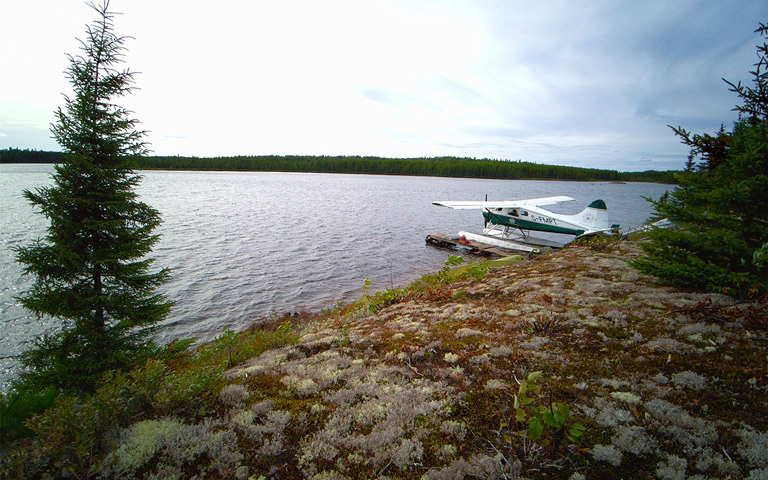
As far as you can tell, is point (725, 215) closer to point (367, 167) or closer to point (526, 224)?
point (526, 224)

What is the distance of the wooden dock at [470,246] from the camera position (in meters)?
25.0

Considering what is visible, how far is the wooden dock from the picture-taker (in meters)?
25.0

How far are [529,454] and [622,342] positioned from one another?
329 centimetres

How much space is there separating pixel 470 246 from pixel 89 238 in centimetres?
2375

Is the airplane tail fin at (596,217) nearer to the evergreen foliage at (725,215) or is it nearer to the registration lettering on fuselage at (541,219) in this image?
the registration lettering on fuselage at (541,219)

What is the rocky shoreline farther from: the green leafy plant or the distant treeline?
the distant treeline

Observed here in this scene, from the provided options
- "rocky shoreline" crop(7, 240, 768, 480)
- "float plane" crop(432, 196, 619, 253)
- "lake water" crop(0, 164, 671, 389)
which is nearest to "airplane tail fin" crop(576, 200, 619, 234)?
"float plane" crop(432, 196, 619, 253)

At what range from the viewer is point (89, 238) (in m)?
7.64

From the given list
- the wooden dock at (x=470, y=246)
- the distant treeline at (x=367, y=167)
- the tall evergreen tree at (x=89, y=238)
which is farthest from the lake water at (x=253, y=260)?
the distant treeline at (x=367, y=167)

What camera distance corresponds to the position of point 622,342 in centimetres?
519

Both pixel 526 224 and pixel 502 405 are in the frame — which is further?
pixel 526 224

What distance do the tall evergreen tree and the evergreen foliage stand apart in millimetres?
12126

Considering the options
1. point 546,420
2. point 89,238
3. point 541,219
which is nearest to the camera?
point 546,420

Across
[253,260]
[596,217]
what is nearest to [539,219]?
[596,217]
